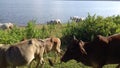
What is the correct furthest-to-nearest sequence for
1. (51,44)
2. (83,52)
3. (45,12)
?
(45,12) < (51,44) < (83,52)

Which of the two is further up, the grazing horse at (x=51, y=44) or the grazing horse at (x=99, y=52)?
the grazing horse at (x=99, y=52)

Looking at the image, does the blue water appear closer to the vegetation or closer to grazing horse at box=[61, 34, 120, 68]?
the vegetation

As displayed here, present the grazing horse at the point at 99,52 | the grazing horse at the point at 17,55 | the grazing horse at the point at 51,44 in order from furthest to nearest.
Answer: the grazing horse at the point at 51,44 < the grazing horse at the point at 17,55 < the grazing horse at the point at 99,52

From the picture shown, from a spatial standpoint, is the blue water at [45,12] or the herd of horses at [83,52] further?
the blue water at [45,12]

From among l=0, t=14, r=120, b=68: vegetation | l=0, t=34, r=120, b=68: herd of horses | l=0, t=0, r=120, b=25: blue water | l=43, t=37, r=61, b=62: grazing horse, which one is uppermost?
l=0, t=34, r=120, b=68: herd of horses

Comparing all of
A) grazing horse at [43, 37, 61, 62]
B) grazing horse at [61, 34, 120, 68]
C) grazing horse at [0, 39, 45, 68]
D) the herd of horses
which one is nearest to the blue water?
grazing horse at [43, 37, 61, 62]

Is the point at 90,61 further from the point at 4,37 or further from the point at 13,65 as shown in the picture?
the point at 4,37

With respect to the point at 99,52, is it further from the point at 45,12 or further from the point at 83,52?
the point at 45,12

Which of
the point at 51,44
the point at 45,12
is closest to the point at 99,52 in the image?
the point at 51,44

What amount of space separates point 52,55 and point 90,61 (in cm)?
422

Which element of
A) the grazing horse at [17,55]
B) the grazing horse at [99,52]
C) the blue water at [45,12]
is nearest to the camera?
the grazing horse at [99,52]

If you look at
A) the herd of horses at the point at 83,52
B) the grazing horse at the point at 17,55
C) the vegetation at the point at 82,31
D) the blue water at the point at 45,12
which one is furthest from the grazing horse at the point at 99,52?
the blue water at the point at 45,12

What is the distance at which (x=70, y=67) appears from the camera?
12078mm

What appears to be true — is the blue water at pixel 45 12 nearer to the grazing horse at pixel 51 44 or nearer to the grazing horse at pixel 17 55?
the grazing horse at pixel 51 44
